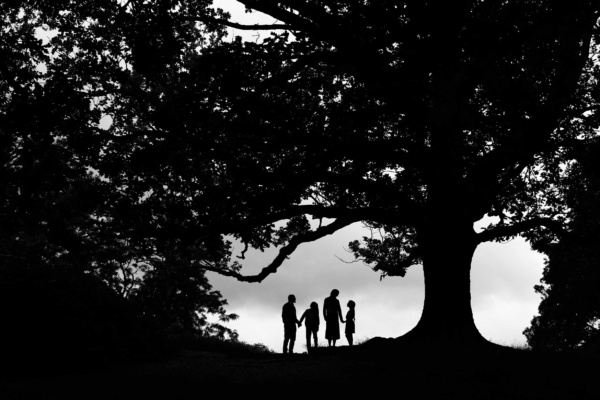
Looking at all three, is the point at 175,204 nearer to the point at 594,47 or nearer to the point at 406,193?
the point at 406,193

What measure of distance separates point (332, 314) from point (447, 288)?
4.44m

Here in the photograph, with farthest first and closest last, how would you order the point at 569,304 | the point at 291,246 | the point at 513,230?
the point at 569,304 → the point at 291,246 → the point at 513,230

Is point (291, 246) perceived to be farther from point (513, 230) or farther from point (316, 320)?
point (513, 230)

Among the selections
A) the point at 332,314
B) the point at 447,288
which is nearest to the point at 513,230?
the point at 447,288

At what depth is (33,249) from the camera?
36188mm

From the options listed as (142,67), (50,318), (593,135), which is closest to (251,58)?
(142,67)

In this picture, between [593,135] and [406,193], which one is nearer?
[406,193]

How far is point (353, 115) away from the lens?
13.1 m

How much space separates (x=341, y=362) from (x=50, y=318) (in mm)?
7134

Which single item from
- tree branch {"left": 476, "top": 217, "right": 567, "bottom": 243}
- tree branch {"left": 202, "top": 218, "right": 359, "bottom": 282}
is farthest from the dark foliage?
tree branch {"left": 202, "top": 218, "right": 359, "bottom": 282}

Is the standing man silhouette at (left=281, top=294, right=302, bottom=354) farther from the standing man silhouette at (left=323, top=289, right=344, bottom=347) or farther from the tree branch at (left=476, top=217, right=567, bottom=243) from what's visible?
the tree branch at (left=476, top=217, right=567, bottom=243)

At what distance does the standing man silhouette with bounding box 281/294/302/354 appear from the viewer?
1967cm

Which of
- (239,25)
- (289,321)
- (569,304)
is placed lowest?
(289,321)

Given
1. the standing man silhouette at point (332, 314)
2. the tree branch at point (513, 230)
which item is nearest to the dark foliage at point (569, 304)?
the tree branch at point (513, 230)
